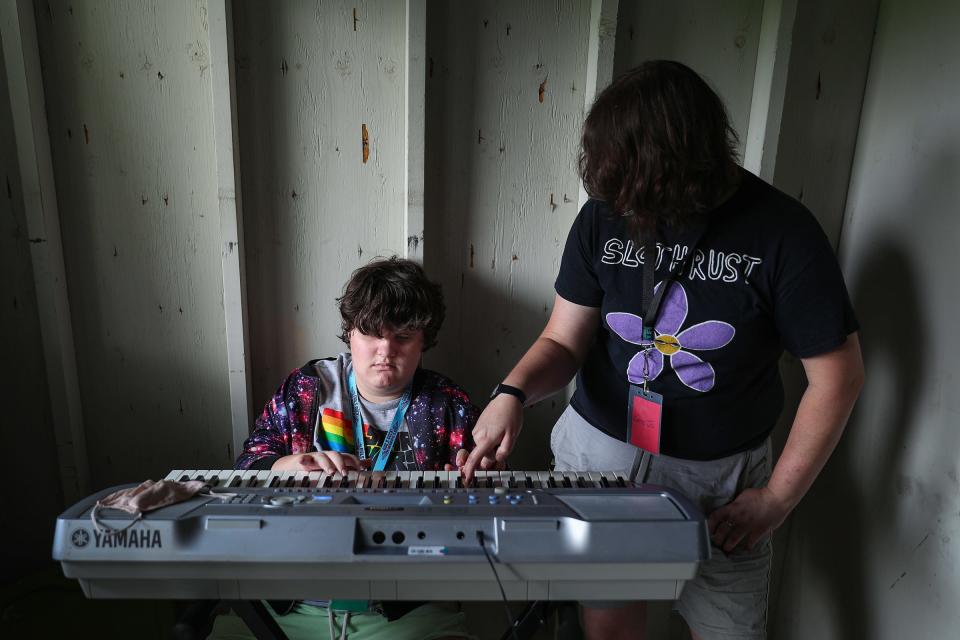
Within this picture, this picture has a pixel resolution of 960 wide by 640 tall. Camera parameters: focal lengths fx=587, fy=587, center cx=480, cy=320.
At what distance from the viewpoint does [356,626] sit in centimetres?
124

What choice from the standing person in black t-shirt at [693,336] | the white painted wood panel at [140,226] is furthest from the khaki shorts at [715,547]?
the white painted wood panel at [140,226]

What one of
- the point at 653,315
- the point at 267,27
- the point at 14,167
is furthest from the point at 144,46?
the point at 653,315

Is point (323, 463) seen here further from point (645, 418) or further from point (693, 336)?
point (693, 336)

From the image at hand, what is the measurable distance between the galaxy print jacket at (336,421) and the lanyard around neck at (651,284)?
523mm

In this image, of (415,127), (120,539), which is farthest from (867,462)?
(120,539)

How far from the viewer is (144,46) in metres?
1.44

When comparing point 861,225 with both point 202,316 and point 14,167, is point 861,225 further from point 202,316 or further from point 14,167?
point 14,167

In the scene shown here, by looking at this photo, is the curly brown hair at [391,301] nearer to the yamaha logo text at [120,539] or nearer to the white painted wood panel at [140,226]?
the white painted wood panel at [140,226]

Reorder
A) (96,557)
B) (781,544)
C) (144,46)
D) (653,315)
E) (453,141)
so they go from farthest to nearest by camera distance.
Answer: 1. (781,544)
2. (453,141)
3. (144,46)
4. (653,315)
5. (96,557)

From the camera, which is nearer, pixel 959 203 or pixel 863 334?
pixel 959 203

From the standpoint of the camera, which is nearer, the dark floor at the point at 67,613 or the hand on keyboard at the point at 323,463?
the hand on keyboard at the point at 323,463

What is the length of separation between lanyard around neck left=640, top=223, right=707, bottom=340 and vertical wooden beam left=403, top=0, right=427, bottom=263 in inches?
25.0

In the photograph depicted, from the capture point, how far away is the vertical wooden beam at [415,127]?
1421mm

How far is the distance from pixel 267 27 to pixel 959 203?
160cm
